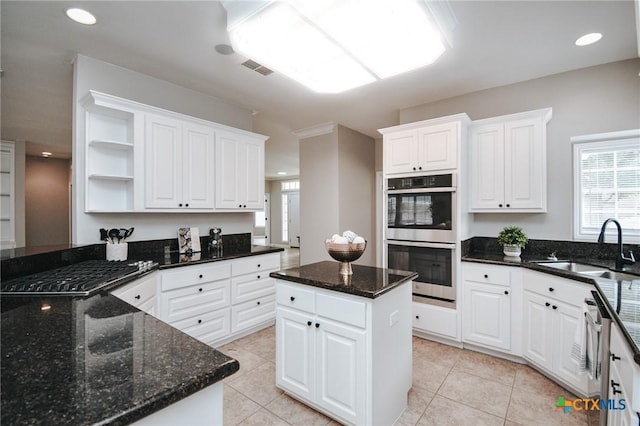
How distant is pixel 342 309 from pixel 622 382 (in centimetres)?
124

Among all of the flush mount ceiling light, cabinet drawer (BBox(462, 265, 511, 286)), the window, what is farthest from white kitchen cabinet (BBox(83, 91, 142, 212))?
the window

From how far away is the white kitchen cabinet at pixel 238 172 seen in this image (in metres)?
3.45

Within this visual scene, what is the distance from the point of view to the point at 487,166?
124 inches

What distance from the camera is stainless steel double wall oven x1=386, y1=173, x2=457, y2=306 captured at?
3.05 metres

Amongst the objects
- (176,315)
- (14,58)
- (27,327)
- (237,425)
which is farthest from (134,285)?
(14,58)

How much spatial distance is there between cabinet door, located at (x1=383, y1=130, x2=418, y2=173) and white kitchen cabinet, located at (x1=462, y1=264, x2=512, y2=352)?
1261 millimetres

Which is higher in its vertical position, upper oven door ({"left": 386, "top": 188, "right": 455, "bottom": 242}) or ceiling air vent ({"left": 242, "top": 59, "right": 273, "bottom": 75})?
ceiling air vent ({"left": 242, "top": 59, "right": 273, "bottom": 75})

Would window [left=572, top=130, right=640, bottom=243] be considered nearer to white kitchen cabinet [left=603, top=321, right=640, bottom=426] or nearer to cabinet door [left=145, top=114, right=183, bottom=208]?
white kitchen cabinet [left=603, top=321, right=640, bottom=426]

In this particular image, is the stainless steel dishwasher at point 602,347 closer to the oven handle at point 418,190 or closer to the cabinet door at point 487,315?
the cabinet door at point 487,315

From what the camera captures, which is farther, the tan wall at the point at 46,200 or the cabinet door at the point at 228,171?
the tan wall at the point at 46,200

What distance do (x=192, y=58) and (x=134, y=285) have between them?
210cm

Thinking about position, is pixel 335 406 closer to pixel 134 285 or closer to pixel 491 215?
pixel 134 285

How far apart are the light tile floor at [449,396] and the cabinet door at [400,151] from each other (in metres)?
2.01

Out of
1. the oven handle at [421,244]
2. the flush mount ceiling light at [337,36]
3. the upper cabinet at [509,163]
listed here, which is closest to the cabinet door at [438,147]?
the upper cabinet at [509,163]
